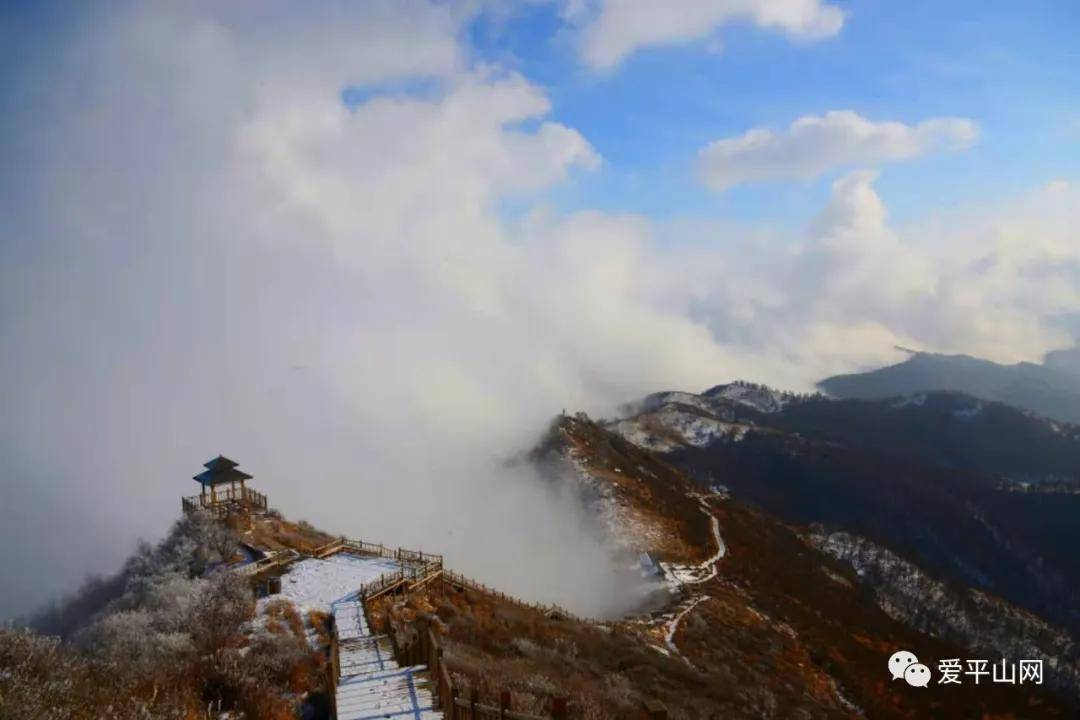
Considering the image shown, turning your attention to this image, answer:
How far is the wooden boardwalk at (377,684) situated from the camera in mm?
15984

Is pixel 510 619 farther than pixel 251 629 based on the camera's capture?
Yes

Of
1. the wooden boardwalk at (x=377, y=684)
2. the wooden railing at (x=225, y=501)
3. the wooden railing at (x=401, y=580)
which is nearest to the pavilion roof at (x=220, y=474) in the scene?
the wooden railing at (x=225, y=501)

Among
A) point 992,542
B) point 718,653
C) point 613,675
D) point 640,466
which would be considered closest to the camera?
point 613,675

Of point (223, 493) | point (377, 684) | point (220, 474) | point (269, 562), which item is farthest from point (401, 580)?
point (223, 493)

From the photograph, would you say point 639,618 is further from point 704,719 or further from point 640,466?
point 640,466

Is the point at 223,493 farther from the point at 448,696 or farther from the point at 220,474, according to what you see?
the point at 448,696

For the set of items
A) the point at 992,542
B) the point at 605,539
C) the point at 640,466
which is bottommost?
the point at 992,542

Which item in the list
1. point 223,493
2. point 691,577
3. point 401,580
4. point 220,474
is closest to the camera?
point 401,580

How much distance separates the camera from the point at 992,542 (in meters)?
184

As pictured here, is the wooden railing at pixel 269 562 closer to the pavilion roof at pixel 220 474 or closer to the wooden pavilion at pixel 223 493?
the wooden pavilion at pixel 223 493

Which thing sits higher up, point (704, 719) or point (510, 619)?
point (510, 619)

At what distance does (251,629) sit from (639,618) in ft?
114

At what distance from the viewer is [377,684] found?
1819 cm

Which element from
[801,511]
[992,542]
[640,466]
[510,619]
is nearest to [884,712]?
[510,619]
